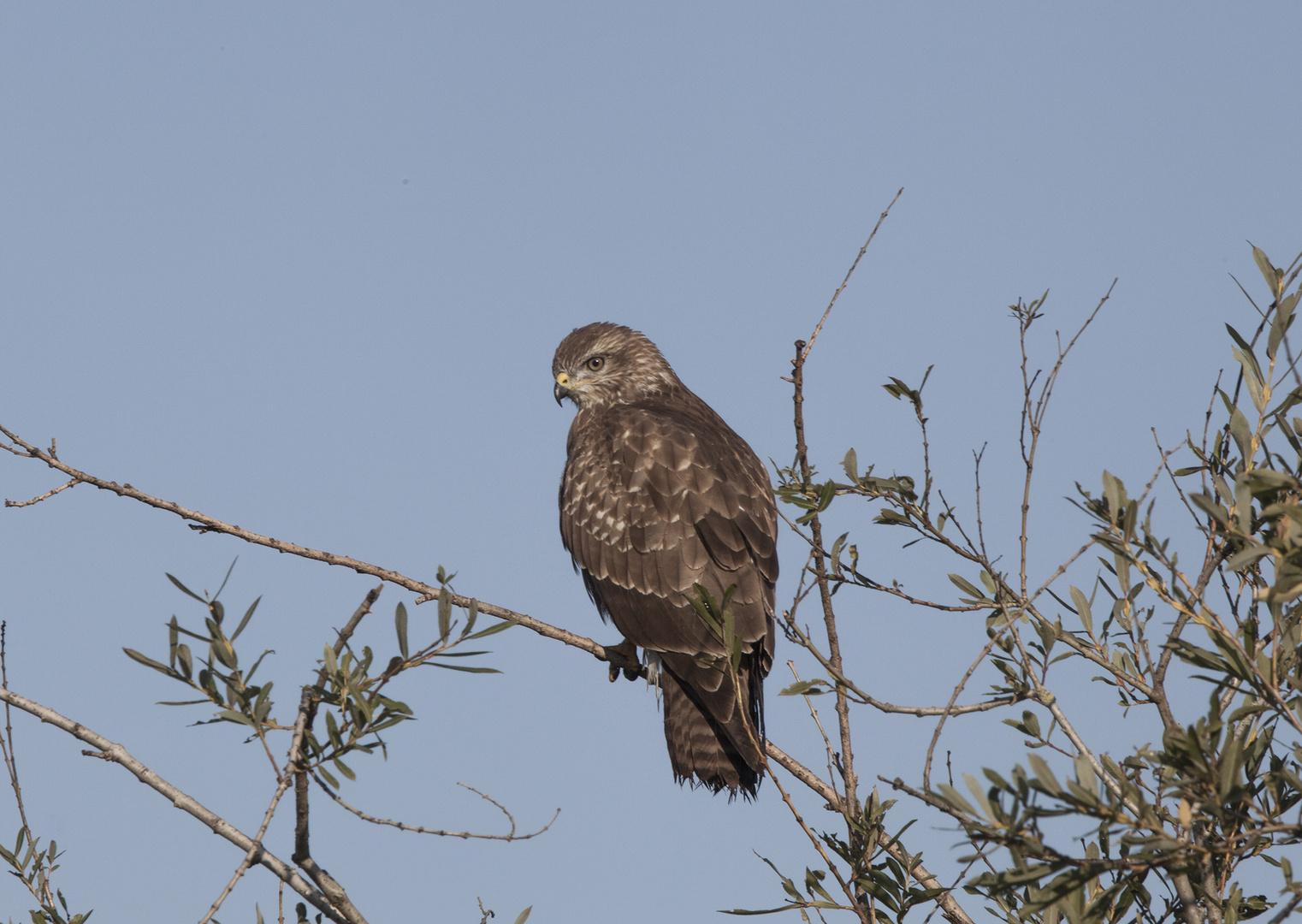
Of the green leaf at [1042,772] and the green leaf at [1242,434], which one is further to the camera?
the green leaf at [1242,434]

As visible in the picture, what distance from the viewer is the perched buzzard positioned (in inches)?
219

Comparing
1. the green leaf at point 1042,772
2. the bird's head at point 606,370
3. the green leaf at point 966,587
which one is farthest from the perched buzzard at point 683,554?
the green leaf at point 1042,772

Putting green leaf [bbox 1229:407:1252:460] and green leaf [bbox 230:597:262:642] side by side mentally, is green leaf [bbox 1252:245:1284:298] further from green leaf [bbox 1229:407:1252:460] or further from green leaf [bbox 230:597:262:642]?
green leaf [bbox 230:597:262:642]

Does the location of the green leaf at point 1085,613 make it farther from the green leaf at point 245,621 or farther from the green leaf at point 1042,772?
the green leaf at point 245,621

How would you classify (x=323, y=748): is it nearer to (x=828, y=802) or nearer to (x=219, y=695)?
(x=219, y=695)

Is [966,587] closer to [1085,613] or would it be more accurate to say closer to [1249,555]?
[1085,613]

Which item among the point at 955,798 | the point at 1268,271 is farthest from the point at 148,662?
the point at 1268,271

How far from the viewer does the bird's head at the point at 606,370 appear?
8.00m

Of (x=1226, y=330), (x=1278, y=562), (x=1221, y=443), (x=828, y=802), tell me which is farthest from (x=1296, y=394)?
(x=828, y=802)

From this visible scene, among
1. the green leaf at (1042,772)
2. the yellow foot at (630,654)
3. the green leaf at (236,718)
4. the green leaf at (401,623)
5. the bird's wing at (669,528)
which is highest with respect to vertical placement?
the bird's wing at (669,528)

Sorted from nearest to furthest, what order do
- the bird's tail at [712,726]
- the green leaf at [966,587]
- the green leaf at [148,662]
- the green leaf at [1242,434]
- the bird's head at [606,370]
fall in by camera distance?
the green leaf at [148,662] → the green leaf at [1242,434] → the green leaf at [966,587] → the bird's tail at [712,726] → the bird's head at [606,370]

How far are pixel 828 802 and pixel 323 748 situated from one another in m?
2.04

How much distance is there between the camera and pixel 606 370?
811 centimetres

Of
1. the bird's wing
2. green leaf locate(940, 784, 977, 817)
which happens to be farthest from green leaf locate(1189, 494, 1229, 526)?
the bird's wing
